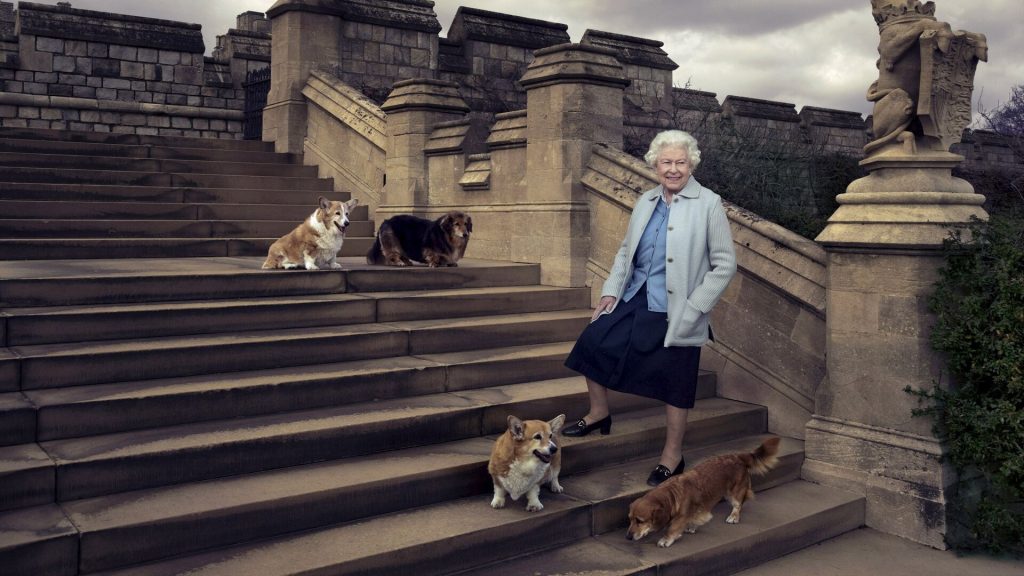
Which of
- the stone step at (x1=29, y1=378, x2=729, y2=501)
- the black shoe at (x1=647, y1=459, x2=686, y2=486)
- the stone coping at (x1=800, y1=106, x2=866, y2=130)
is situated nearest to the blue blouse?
the black shoe at (x1=647, y1=459, x2=686, y2=486)

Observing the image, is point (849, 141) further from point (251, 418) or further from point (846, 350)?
point (251, 418)

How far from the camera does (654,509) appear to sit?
4500 millimetres

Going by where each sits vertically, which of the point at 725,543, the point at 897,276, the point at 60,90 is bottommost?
the point at 725,543

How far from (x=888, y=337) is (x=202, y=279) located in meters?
4.91

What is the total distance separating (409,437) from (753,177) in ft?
19.7

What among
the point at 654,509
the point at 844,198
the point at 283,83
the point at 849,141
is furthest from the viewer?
the point at 849,141

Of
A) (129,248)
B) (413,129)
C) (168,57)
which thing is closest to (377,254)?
(129,248)

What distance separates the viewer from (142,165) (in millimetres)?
10469

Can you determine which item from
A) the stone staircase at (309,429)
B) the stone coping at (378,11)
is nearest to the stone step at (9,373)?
the stone staircase at (309,429)

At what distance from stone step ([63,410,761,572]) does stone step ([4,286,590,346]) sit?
1.64m

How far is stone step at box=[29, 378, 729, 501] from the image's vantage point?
167 inches

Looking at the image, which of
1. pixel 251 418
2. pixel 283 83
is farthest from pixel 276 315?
pixel 283 83

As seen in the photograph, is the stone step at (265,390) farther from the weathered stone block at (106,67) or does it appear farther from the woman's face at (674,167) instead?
the weathered stone block at (106,67)

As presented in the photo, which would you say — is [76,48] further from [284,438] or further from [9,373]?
[284,438]
